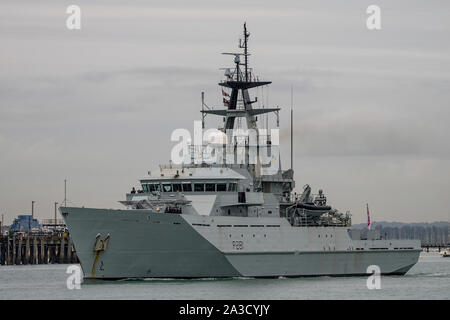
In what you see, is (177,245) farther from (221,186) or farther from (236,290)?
(236,290)

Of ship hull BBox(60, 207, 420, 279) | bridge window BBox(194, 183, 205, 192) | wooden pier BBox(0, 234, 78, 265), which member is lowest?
wooden pier BBox(0, 234, 78, 265)

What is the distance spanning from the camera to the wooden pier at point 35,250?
3812 inches

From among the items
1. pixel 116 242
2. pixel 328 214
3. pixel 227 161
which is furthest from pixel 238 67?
pixel 116 242

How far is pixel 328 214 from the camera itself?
56844 millimetres

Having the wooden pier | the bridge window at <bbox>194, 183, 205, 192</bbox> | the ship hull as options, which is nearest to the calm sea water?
the ship hull

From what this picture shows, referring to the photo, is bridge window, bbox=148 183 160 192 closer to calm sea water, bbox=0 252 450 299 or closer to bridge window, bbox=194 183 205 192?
bridge window, bbox=194 183 205 192

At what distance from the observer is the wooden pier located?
96.8 m

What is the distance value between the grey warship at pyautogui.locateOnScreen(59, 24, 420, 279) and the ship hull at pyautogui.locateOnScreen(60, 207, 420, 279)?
43 millimetres

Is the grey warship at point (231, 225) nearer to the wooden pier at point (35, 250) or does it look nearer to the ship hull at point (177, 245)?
the ship hull at point (177, 245)

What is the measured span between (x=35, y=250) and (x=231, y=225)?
5052cm

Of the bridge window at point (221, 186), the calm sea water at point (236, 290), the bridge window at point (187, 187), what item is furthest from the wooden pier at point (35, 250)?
the bridge window at point (221, 186)

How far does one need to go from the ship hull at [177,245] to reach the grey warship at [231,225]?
4 centimetres

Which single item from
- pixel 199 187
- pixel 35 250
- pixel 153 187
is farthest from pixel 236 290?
pixel 35 250
